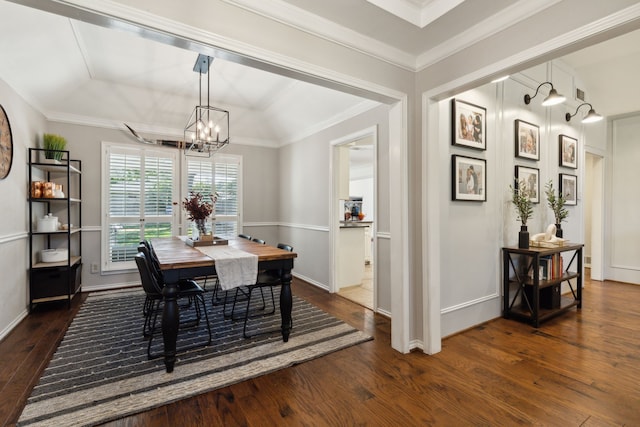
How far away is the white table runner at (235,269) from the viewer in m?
2.50

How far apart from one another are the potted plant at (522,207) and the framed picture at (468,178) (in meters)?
0.58

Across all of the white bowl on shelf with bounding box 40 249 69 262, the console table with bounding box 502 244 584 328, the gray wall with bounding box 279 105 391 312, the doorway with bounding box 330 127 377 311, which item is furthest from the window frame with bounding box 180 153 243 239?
the console table with bounding box 502 244 584 328

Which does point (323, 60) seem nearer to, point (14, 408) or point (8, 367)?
point (14, 408)

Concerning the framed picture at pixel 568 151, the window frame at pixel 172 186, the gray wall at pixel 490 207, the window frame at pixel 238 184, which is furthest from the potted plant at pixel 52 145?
the framed picture at pixel 568 151

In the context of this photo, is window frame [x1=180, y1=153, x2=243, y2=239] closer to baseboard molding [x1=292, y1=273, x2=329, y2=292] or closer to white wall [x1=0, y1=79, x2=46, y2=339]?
baseboard molding [x1=292, y1=273, x2=329, y2=292]

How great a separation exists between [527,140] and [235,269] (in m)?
3.78

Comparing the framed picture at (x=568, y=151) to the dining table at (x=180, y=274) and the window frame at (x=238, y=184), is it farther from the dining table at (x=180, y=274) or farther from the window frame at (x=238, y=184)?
the window frame at (x=238, y=184)

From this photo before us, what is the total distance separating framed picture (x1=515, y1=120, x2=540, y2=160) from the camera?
3.63 meters

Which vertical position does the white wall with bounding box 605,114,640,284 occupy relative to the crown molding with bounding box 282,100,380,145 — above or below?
below

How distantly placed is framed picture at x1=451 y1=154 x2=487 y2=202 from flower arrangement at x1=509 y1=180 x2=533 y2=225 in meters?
0.58

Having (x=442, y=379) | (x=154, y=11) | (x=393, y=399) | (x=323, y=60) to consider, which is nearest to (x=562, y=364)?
(x=442, y=379)

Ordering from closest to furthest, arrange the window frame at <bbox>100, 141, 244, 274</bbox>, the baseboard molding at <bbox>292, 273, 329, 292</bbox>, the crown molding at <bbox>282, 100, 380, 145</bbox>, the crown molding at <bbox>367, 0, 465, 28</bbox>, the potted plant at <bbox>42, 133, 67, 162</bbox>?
the crown molding at <bbox>367, 0, 465, 28</bbox>
the potted plant at <bbox>42, 133, 67, 162</bbox>
the crown molding at <bbox>282, 100, 380, 145</bbox>
the window frame at <bbox>100, 141, 244, 274</bbox>
the baseboard molding at <bbox>292, 273, 329, 292</bbox>

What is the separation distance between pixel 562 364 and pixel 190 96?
5541 mm

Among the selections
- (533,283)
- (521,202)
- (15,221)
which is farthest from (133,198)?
(533,283)
